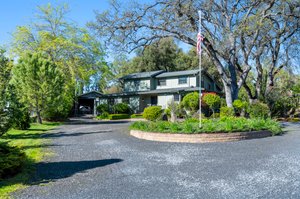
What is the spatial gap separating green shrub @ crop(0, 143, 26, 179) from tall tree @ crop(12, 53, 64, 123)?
15791mm

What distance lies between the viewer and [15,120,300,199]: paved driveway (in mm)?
4906

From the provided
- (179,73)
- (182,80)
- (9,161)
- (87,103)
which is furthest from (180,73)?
(9,161)

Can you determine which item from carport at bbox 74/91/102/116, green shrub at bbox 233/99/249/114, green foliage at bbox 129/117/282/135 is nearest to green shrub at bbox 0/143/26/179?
green foliage at bbox 129/117/282/135

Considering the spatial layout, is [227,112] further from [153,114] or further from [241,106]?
[153,114]

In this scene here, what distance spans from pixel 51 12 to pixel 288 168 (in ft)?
106

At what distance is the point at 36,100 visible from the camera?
74.1 feet

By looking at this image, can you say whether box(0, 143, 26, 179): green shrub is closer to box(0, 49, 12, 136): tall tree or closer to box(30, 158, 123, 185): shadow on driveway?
box(30, 158, 123, 185): shadow on driveway

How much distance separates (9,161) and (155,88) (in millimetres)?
28132

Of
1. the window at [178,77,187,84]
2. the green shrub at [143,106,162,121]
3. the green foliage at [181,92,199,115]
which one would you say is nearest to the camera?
the green shrub at [143,106,162,121]

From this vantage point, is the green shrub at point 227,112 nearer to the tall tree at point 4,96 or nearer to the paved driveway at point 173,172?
the paved driveway at point 173,172

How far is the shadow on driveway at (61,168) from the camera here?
602cm

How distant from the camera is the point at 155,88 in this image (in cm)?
3400

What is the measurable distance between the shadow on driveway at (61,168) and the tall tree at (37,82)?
16071mm

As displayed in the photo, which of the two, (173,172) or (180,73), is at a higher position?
(180,73)
